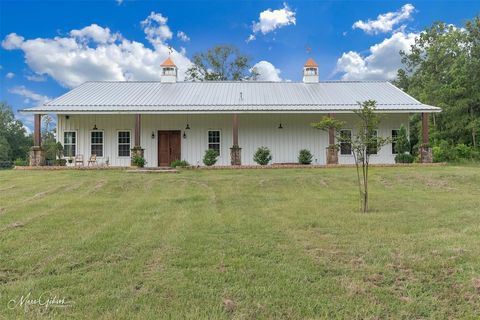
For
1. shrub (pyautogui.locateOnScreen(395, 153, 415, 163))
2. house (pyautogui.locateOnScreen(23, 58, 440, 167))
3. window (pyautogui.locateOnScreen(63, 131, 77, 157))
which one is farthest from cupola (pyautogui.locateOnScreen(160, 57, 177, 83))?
shrub (pyautogui.locateOnScreen(395, 153, 415, 163))

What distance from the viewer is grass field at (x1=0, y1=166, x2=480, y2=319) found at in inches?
121

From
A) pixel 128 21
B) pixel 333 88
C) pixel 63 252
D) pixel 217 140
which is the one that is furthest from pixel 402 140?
pixel 128 21

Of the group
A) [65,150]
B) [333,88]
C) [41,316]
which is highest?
[333,88]

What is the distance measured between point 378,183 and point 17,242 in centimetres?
924

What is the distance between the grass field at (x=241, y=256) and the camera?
3.06m

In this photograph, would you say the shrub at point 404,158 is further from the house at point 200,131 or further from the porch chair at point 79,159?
the porch chair at point 79,159

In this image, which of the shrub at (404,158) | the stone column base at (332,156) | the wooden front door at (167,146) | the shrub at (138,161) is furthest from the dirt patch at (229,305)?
the wooden front door at (167,146)

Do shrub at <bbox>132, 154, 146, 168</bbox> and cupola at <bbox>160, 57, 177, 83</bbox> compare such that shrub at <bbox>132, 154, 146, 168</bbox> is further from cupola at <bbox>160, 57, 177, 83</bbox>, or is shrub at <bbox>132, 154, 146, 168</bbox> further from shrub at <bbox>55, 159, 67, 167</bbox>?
cupola at <bbox>160, 57, 177, 83</bbox>

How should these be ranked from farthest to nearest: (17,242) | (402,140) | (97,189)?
(402,140), (97,189), (17,242)

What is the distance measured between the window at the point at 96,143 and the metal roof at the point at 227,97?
159 centimetres

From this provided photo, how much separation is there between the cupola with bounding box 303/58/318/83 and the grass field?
14128mm

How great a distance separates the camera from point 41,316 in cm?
291

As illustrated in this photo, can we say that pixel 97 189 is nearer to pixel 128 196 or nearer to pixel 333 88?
pixel 128 196

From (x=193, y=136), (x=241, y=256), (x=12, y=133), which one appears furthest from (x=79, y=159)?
(x=12, y=133)
